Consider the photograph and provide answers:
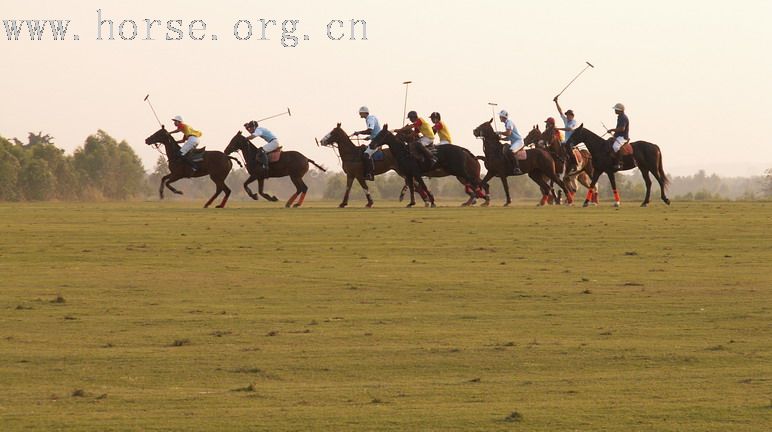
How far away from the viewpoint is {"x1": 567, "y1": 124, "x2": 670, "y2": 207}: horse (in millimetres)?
42750

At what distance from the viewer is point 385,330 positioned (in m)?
16.9

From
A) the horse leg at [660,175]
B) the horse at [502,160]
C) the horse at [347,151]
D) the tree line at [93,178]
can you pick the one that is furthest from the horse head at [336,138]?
the tree line at [93,178]

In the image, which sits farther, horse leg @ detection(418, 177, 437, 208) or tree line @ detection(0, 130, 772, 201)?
tree line @ detection(0, 130, 772, 201)

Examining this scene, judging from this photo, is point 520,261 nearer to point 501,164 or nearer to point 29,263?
point 29,263

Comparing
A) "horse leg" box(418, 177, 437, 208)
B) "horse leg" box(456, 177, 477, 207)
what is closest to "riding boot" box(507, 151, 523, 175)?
"horse leg" box(456, 177, 477, 207)

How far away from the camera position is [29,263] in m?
25.0

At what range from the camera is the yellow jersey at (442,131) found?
43.8 metres

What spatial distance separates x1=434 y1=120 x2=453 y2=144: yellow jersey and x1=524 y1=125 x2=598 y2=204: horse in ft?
9.74

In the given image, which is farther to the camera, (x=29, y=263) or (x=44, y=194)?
(x=44, y=194)

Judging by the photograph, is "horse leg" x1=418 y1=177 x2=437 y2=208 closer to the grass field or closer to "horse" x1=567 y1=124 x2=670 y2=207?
"horse" x1=567 y1=124 x2=670 y2=207

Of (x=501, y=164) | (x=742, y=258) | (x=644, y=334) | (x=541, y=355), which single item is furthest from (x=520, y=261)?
(x=501, y=164)

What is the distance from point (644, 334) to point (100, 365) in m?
5.74

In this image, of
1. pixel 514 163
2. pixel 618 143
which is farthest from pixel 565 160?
pixel 618 143

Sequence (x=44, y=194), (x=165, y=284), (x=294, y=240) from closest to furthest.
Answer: (x=165, y=284), (x=294, y=240), (x=44, y=194)
